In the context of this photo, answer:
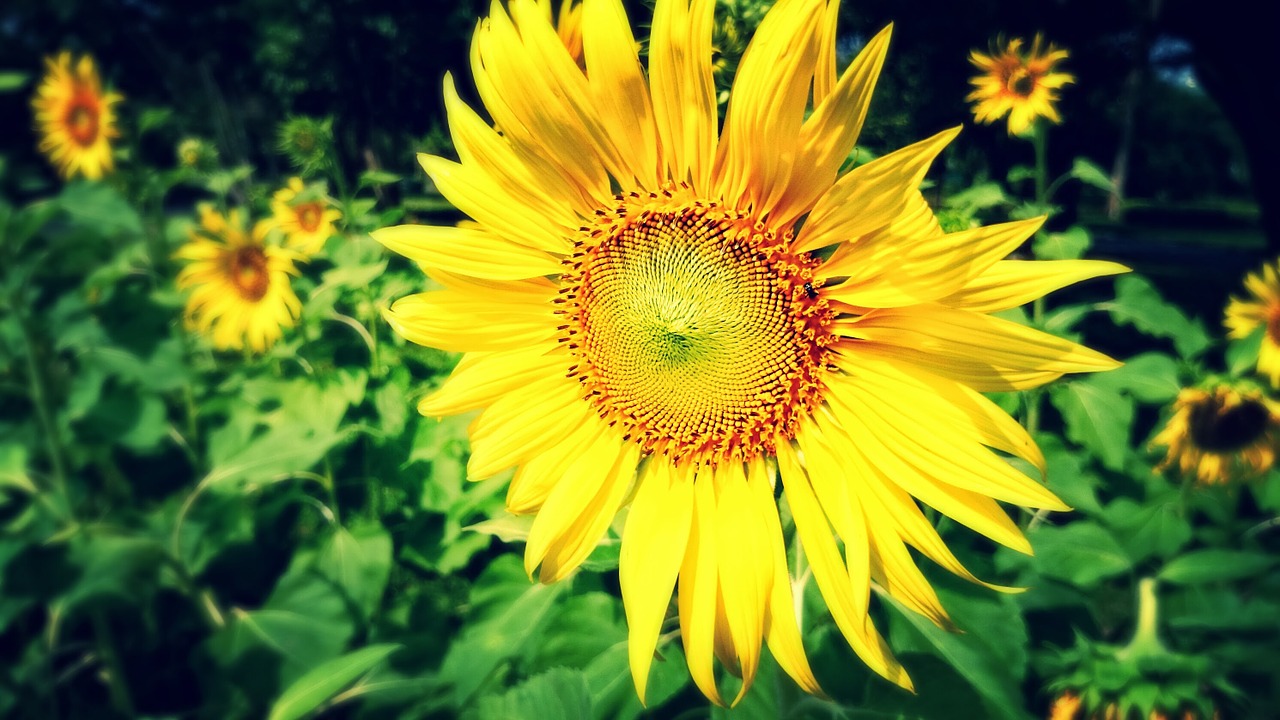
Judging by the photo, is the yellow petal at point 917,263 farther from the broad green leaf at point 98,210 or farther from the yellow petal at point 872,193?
the broad green leaf at point 98,210

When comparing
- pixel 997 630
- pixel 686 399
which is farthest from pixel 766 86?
pixel 997 630

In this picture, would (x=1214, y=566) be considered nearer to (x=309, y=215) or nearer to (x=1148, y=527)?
(x=1148, y=527)

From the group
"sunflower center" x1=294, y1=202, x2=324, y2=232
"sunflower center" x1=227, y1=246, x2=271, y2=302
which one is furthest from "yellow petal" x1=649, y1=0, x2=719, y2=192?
"sunflower center" x1=294, y1=202, x2=324, y2=232

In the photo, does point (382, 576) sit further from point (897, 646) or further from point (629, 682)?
point (897, 646)

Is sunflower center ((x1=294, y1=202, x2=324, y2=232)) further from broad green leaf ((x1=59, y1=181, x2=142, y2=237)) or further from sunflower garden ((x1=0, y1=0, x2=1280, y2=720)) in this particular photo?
broad green leaf ((x1=59, y1=181, x2=142, y2=237))

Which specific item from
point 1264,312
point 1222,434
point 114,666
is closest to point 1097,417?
point 1222,434

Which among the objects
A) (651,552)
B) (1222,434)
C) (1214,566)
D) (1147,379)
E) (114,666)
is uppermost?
(1147,379)
